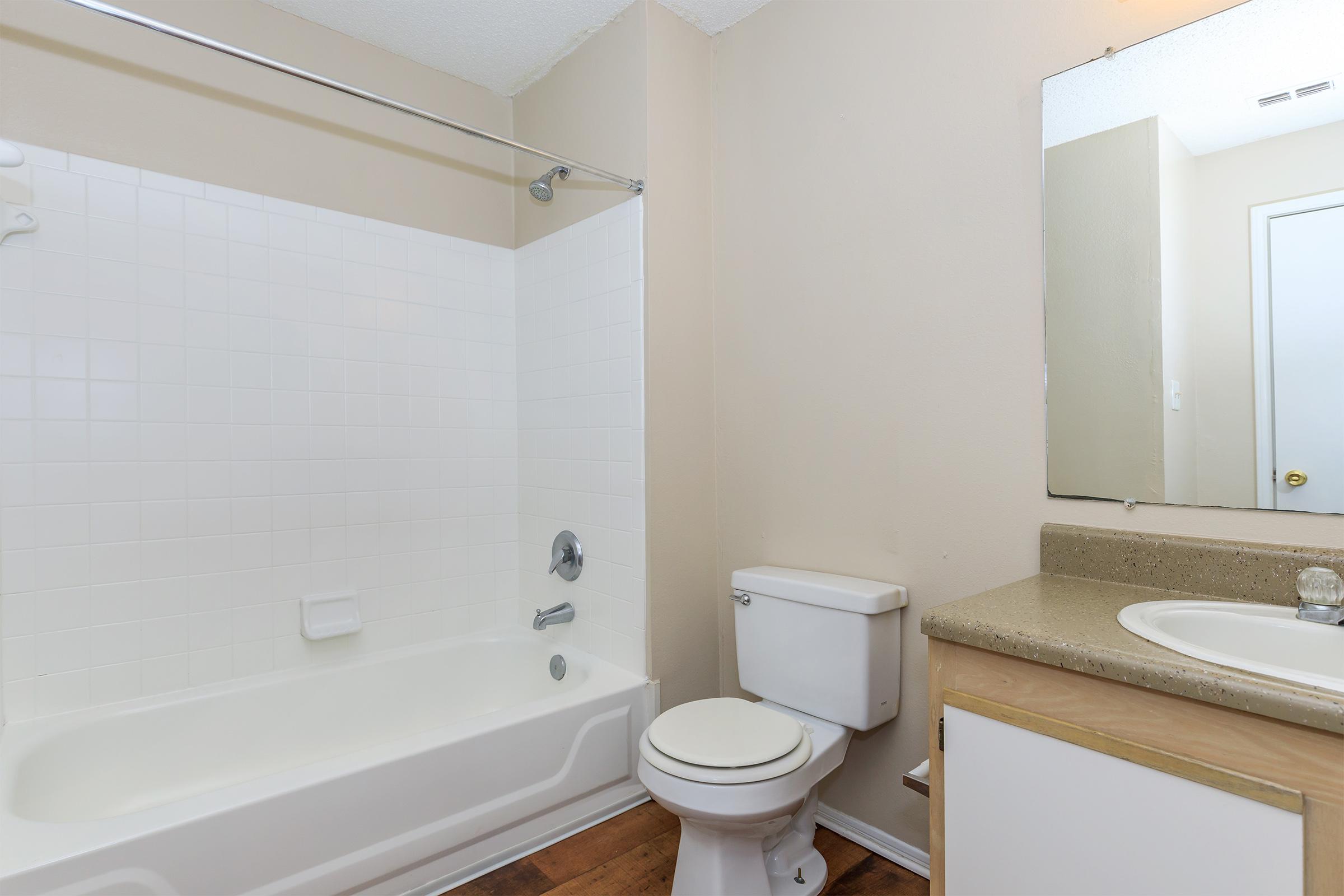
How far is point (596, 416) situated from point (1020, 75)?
4.73 ft

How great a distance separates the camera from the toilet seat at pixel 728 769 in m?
1.45

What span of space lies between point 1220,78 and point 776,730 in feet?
5.16

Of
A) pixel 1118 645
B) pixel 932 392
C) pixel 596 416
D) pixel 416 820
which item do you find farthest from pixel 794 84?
pixel 416 820

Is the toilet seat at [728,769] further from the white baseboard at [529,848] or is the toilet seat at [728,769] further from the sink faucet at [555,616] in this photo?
the sink faucet at [555,616]

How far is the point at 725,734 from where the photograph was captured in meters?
1.60

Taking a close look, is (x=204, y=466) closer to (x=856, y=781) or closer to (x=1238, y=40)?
(x=856, y=781)

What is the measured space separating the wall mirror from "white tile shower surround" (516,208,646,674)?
1.15 meters

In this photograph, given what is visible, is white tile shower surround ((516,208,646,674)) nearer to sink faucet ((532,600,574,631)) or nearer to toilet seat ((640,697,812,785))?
sink faucet ((532,600,574,631))

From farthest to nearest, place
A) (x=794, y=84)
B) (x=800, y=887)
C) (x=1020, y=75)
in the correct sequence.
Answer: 1. (x=794, y=84)
2. (x=800, y=887)
3. (x=1020, y=75)

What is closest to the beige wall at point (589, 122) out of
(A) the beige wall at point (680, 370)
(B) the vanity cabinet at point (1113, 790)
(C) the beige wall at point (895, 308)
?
(A) the beige wall at point (680, 370)

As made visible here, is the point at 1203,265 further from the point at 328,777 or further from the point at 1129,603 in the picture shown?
the point at 328,777

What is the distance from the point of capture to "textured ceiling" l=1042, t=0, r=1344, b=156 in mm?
1190

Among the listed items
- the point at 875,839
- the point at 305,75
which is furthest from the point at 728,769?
the point at 305,75

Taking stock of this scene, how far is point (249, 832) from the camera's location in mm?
1426
